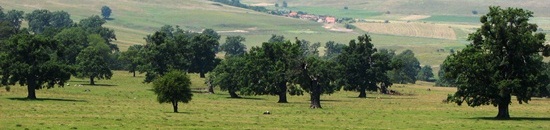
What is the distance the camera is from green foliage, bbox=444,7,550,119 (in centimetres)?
9388

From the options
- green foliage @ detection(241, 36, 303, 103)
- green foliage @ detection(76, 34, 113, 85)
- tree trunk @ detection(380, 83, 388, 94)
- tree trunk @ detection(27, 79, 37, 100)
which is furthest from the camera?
tree trunk @ detection(380, 83, 388, 94)

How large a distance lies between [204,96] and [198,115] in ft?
152

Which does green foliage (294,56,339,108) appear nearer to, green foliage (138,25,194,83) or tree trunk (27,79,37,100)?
tree trunk (27,79,37,100)

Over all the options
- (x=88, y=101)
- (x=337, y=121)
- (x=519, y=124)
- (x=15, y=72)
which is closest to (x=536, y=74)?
(x=519, y=124)

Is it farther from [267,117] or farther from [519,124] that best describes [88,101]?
[519,124]

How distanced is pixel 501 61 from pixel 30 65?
50.9 m

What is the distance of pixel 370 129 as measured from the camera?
7969 centimetres

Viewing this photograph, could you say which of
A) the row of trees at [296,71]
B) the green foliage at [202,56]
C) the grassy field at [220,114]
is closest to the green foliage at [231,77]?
the row of trees at [296,71]

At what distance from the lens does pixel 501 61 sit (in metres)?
95.0

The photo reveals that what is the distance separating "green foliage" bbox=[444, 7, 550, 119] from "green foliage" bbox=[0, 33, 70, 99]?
44.4 meters

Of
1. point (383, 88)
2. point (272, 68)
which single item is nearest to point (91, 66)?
point (272, 68)

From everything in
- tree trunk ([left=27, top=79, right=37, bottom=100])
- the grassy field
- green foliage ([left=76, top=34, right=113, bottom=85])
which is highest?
green foliage ([left=76, top=34, right=113, bottom=85])

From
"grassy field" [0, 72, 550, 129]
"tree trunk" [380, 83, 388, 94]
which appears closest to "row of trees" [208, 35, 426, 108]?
"grassy field" [0, 72, 550, 129]

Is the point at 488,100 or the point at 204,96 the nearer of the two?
the point at 488,100
